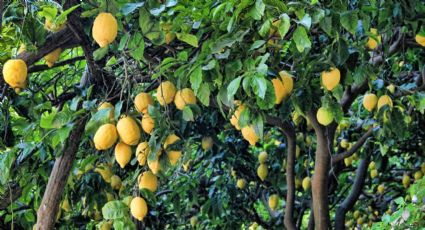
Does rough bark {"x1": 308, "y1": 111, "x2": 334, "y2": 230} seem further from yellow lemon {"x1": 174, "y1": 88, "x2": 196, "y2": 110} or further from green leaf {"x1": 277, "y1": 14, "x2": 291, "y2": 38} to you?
green leaf {"x1": 277, "y1": 14, "x2": 291, "y2": 38}

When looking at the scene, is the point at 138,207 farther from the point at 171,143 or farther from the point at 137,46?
the point at 137,46

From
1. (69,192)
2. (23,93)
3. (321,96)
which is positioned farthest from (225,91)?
(69,192)

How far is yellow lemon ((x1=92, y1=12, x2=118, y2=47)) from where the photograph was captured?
239 centimetres

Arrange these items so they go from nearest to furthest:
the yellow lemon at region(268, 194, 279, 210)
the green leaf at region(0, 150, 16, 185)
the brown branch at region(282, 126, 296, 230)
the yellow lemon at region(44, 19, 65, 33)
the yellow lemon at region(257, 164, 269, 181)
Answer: the yellow lemon at region(44, 19, 65, 33) → the green leaf at region(0, 150, 16, 185) → the brown branch at region(282, 126, 296, 230) → the yellow lemon at region(257, 164, 269, 181) → the yellow lemon at region(268, 194, 279, 210)

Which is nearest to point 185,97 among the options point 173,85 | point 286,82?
point 173,85

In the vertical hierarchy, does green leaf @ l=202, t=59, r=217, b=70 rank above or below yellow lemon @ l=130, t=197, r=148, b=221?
above

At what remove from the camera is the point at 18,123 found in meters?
3.23

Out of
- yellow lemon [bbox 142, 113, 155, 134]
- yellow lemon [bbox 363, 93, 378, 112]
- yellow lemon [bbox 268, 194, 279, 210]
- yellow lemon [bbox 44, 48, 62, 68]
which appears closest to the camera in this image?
yellow lemon [bbox 142, 113, 155, 134]

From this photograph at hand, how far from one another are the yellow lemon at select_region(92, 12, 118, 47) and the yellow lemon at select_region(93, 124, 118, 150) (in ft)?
1.02

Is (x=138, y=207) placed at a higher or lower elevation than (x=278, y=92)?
lower

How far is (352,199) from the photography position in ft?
16.9

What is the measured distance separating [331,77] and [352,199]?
2.50m

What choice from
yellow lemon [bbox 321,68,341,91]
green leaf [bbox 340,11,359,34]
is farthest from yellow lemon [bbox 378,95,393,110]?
green leaf [bbox 340,11,359,34]

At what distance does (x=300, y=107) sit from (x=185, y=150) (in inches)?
21.7
